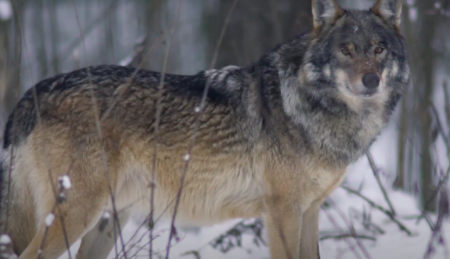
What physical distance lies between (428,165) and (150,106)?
4267mm

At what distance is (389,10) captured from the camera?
4117 mm

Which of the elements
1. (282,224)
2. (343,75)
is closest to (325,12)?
(343,75)

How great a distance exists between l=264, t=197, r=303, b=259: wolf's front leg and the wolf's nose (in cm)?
88

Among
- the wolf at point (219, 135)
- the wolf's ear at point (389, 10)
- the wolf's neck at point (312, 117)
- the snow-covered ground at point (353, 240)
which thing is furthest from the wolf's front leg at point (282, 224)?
the wolf's ear at point (389, 10)

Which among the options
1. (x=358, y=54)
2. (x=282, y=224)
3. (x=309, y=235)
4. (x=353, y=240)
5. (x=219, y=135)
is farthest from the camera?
(x=353, y=240)

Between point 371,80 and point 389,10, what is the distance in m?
0.67

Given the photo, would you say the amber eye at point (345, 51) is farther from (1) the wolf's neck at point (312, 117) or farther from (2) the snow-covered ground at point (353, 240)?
(2) the snow-covered ground at point (353, 240)

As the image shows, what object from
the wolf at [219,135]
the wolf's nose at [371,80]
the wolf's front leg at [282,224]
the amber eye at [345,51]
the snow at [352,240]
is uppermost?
the amber eye at [345,51]

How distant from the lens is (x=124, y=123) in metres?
4.00

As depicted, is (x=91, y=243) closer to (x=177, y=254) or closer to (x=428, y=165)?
(x=177, y=254)

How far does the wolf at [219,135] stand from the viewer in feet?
12.8

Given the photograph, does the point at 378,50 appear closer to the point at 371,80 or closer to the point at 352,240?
the point at 371,80

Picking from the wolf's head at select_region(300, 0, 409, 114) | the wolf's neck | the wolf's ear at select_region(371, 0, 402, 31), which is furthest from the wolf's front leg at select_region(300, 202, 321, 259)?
the wolf's ear at select_region(371, 0, 402, 31)

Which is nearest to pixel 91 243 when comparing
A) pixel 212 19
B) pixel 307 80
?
A: pixel 307 80
